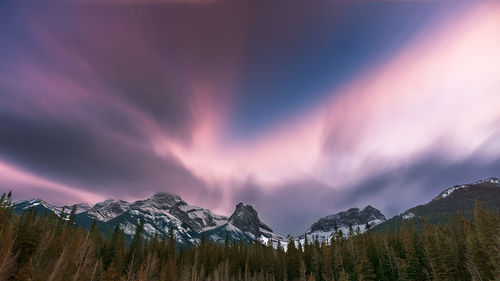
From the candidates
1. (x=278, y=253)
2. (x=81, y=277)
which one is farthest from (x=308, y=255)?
(x=81, y=277)

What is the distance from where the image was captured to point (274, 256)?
377ft

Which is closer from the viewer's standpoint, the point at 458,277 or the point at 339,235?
the point at 458,277

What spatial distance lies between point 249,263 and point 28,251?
7460 centimetres

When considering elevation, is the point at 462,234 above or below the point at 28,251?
above

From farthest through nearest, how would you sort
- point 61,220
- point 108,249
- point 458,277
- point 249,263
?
point 249,263, point 61,220, point 108,249, point 458,277

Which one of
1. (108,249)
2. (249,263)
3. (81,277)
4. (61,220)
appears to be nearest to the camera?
(81,277)

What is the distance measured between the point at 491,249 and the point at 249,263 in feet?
260

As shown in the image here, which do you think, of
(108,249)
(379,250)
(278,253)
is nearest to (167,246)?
(108,249)

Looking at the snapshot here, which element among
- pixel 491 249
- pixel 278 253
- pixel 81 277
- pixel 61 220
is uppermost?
pixel 61 220

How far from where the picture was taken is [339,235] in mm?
118812

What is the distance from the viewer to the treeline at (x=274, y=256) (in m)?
56.6

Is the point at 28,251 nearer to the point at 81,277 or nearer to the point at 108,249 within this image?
the point at 108,249

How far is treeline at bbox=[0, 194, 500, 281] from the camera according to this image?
5663 cm

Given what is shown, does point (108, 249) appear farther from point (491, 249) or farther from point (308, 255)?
point (491, 249)
